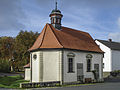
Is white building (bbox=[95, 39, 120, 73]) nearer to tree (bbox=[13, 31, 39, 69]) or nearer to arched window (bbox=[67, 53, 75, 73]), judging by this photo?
arched window (bbox=[67, 53, 75, 73])

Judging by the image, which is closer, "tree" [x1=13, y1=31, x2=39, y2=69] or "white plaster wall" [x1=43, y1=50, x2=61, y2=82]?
"white plaster wall" [x1=43, y1=50, x2=61, y2=82]

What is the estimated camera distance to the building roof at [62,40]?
2380 centimetres

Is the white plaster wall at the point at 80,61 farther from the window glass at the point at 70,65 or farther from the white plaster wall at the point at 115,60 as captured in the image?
the white plaster wall at the point at 115,60

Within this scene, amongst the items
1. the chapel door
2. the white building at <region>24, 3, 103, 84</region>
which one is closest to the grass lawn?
the white building at <region>24, 3, 103, 84</region>

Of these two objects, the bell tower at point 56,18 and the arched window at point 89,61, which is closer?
the bell tower at point 56,18

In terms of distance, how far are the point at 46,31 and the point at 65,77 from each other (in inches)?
289

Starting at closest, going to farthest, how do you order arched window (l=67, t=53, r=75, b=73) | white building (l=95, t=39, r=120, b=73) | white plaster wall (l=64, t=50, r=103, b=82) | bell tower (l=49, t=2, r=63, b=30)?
white plaster wall (l=64, t=50, r=103, b=82) → arched window (l=67, t=53, r=75, b=73) → bell tower (l=49, t=2, r=63, b=30) → white building (l=95, t=39, r=120, b=73)

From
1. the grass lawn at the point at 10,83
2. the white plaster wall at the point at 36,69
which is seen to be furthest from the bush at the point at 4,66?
the white plaster wall at the point at 36,69

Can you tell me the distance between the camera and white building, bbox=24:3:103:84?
75.8 ft

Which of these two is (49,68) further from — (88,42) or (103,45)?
(103,45)

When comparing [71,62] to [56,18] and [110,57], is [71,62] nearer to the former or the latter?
[56,18]

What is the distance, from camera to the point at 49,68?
23.2m

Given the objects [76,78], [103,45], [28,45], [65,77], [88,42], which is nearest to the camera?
[65,77]

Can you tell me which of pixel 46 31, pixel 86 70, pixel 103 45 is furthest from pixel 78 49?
pixel 103 45
